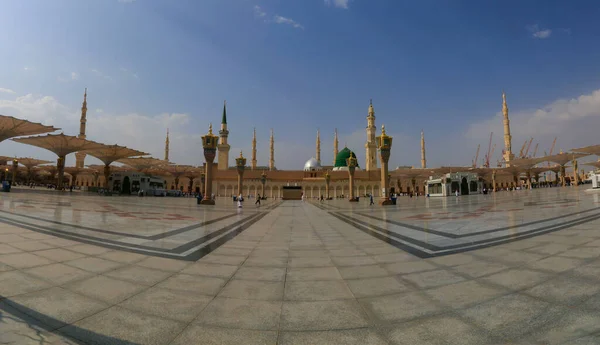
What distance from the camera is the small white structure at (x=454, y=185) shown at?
53594 mm

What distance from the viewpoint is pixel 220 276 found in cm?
426

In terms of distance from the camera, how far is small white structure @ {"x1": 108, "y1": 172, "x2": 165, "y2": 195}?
5325cm

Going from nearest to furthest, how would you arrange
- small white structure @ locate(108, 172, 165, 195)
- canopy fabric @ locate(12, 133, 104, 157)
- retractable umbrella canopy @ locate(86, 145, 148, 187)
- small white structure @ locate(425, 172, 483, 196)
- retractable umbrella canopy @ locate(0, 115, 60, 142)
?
retractable umbrella canopy @ locate(0, 115, 60, 142)
canopy fabric @ locate(12, 133, 104, 157)
retractable umbrella canopy @ locate(86, 145, 148, 187)
small white structure @ locate(108, 172, 165, 195)
small white structure @ locate(425, 172, 483, 196)

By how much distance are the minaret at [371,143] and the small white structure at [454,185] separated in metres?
23.2

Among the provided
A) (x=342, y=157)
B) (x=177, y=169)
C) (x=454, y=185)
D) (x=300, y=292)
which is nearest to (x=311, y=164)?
(x=342, y=157)

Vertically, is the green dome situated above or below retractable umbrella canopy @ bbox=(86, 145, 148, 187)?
above

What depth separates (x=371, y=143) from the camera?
78.9m

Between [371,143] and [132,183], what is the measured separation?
6029 cm

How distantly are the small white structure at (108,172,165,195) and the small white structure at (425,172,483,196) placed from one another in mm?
55507

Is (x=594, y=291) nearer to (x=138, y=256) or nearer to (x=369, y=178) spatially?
(x=138, y=256)

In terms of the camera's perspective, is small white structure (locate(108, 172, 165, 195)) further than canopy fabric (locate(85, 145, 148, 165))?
Yes

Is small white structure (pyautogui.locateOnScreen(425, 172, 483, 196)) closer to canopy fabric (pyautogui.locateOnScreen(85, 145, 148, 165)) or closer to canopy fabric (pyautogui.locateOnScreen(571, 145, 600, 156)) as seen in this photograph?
canopy fabric (pyautogui.locateOnScreen(571, 145, 600, 156))

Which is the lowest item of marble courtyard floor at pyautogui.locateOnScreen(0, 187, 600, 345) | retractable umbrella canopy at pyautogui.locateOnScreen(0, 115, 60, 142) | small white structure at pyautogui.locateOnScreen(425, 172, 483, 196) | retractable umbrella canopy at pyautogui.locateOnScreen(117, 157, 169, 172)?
marble courtyard floor at pyautogui.locateOnScreen(0, 187, 600, 345)

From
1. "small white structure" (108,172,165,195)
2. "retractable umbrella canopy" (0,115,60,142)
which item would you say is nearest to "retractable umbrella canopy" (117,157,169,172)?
"small white structure" (108,172,165,195)
